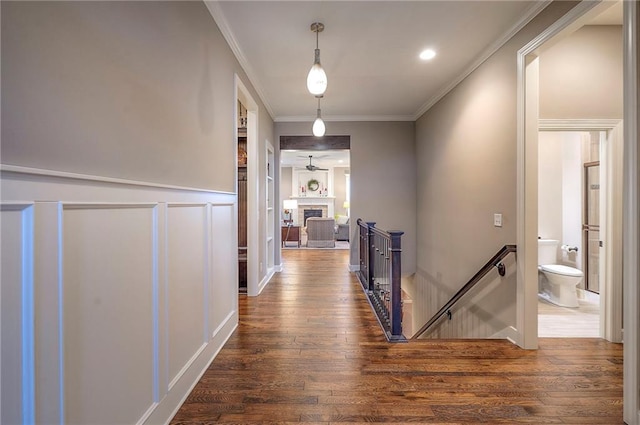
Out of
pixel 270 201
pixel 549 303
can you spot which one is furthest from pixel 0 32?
pixel 549 303

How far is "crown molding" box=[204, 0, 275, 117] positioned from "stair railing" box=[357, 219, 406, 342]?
2364 millimetres

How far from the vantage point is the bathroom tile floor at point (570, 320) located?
301 cm

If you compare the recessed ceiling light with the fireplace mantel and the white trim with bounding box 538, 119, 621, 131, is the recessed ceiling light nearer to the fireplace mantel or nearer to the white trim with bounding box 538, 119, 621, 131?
the white trim with bounding box 538, 119, 621, 131

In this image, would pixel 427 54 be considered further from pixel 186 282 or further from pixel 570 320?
pixel 570 320

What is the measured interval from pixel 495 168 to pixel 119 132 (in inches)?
124

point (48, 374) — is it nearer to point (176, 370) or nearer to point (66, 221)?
point (66, 221)

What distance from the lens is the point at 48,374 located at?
3.11 ft

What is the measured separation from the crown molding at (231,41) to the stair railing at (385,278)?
236 cm

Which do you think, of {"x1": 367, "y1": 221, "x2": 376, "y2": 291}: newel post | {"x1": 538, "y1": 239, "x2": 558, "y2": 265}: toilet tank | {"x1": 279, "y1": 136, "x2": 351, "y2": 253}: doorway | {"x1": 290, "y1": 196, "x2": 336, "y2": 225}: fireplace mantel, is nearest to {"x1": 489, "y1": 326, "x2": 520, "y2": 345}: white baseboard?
{"x1": 367, "y1": 221, "x2": 376, "y2": 291}: newel post

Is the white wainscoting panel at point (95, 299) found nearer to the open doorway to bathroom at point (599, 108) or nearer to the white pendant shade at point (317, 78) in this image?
the white pendant shade at point (317, 78)

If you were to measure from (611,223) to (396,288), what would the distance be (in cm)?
210

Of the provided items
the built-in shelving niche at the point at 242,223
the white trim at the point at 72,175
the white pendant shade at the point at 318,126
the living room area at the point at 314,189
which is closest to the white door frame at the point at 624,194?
the white pendant shade at the point at 318,126

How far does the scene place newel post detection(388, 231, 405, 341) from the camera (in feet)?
8.73

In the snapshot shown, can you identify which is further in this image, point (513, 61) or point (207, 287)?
point (513, 61)
